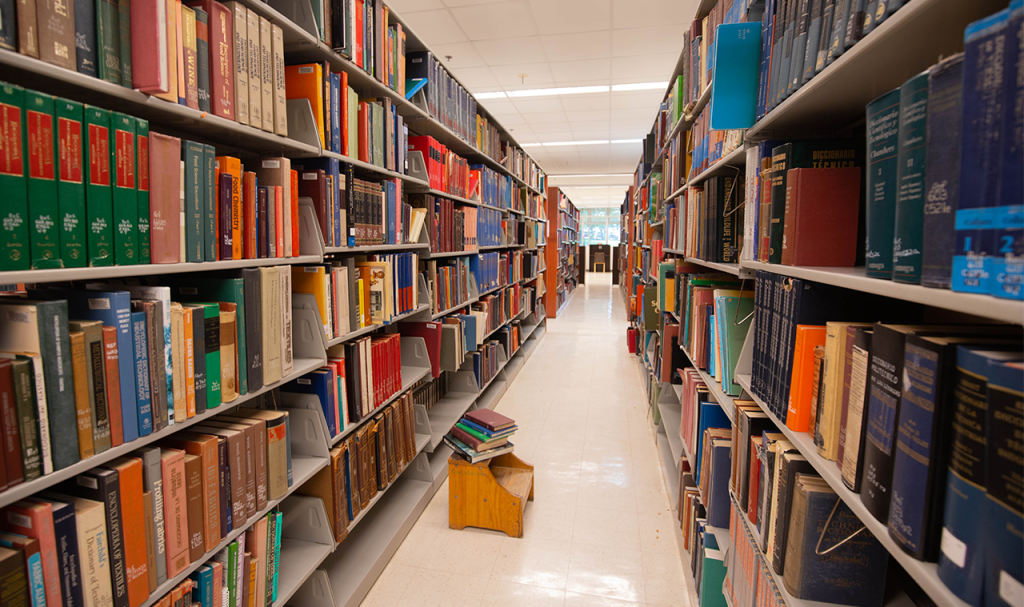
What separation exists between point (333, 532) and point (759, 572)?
1.49m

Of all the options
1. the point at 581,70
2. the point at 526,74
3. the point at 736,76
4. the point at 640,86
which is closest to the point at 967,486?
the point at 736,76

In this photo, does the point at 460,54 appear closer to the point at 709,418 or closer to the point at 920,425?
Answer: the point at 709,418

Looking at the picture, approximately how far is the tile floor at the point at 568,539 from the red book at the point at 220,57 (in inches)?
74.9

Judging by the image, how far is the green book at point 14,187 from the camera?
0.89m

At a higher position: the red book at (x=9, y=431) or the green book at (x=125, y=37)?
the green book at (x=125, y=37)

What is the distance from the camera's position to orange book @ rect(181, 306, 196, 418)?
1.25m

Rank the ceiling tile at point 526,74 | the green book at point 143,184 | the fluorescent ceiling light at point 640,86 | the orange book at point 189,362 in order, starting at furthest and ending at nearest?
the fluorescent ceiling light at point 640,86 → the ceiling tile at point 526,74 → the orange book at point 189,362 → the green book at point 143,184

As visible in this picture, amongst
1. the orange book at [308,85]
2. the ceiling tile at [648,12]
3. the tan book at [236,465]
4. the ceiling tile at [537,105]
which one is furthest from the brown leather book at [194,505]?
the ceiling tile at [537,105]

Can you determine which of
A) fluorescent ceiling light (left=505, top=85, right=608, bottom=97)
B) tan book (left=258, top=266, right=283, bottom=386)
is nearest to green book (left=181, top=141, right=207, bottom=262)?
tan book (left=258, top=266, right=283, bottom=386)

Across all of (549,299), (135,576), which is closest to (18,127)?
(135,576)

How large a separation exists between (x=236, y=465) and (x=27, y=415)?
583 millimetres

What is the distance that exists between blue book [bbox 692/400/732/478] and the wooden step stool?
0.95 metres

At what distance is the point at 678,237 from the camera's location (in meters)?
2.88

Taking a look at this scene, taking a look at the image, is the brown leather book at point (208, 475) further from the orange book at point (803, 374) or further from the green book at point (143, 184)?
the orange book at point (803, 374)
